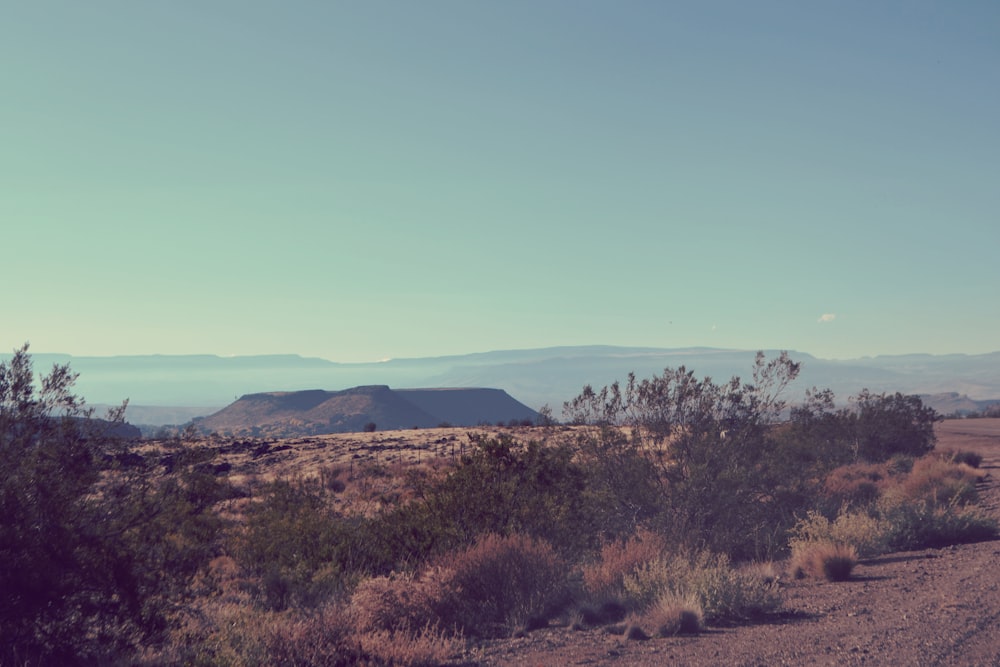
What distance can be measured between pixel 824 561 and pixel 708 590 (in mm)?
3227

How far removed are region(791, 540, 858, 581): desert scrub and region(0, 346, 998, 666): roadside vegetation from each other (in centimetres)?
4

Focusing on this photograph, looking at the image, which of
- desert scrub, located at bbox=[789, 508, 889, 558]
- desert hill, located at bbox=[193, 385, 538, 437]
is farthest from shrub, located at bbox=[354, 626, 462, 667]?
desert hill, located at bbox=[193, 385, 538, 437]

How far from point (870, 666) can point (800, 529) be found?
8167 mm

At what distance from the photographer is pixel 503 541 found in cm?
1070

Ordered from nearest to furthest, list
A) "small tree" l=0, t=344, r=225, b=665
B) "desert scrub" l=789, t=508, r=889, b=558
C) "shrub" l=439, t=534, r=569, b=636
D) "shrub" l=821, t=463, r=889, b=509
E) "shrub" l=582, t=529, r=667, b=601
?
"small tree" l=0, t=344, r=225, b=665
"shrub" l=439, t=534, r=569, b=636
"shrub" l=582, t=529, r=667, b=601
"desert scrub" l=789, t=508, r=889, b=558
"shrub" l=821, t=463, r=889, b=509

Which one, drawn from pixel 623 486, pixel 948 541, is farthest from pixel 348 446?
pixel 948 541

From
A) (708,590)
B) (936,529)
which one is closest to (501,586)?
(708,590)

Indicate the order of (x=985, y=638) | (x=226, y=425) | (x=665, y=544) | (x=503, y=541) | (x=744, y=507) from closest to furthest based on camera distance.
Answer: (x=985, y=638), (x=503, y=541), (x=665, y=544), (x=744, y=507), (x=226, y=425)

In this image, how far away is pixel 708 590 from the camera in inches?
386

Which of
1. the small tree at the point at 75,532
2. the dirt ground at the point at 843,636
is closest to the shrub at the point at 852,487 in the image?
the dirt ground at the point at 843,636

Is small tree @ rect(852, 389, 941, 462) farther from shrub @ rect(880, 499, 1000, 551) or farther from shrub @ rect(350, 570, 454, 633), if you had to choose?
shrub @ rect(350, 570, 454, 633)

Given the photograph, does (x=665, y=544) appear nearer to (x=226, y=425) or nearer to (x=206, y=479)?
(x=206, y=479)

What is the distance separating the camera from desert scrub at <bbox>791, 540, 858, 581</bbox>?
11.7 m

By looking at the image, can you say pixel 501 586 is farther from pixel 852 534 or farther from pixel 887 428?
pixel 887 428
